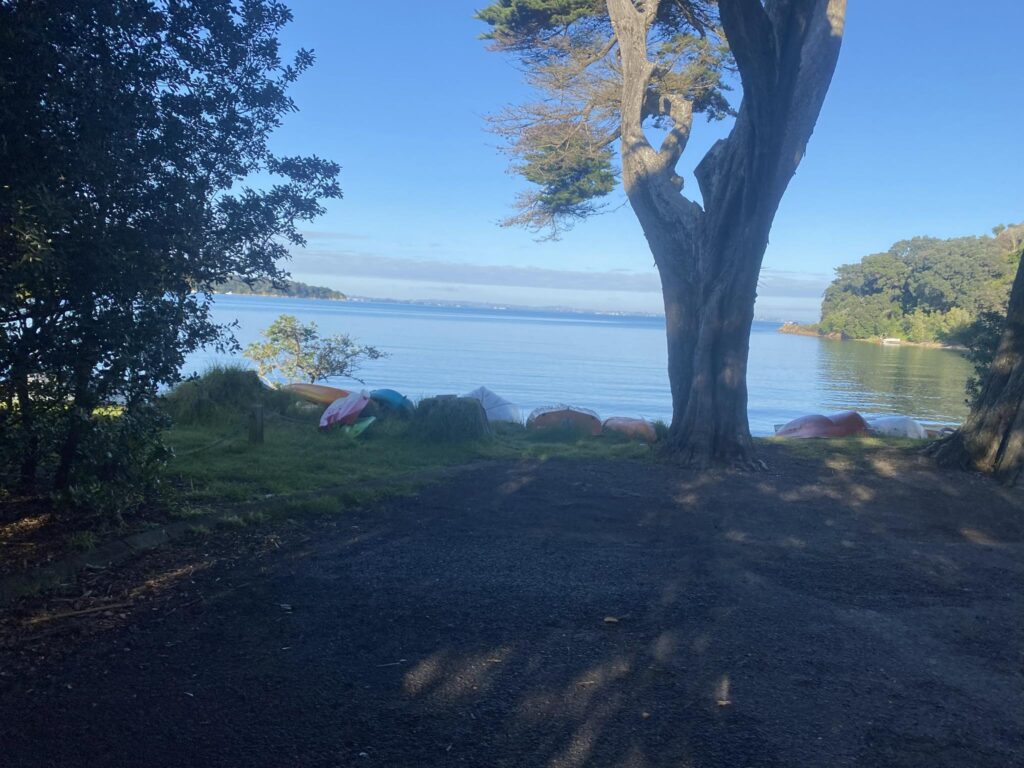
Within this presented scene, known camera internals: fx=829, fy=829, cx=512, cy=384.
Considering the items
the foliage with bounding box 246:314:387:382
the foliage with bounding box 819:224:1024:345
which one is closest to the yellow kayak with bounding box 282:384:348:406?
the foliage with bounding box 246:314:387:382

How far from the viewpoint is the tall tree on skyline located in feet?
30.4

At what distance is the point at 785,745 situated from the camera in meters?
3.48

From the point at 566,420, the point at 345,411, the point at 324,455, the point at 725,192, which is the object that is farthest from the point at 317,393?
the point at 725,192

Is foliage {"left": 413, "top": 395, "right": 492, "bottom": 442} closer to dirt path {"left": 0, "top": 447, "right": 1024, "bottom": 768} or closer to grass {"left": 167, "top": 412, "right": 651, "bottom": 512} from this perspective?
grass {"left": 167, "top": 412, "right": 651, "bottom": 512}

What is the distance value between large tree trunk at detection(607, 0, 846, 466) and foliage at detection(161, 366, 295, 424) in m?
6.81

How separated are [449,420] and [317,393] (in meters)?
4.11

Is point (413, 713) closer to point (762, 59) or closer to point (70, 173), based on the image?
point (70, 173)

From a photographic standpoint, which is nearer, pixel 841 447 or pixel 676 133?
pixel 841 447

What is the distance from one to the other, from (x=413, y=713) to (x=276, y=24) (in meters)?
5.36

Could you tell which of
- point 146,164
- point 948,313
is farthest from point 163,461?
point 948,313

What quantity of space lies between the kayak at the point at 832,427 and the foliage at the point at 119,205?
12.6 meters

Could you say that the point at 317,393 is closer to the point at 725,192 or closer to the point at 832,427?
the point at 725,192

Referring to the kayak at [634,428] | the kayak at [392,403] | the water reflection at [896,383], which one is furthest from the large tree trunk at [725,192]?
the water reflection at [896,383]

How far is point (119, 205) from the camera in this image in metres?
5.57
